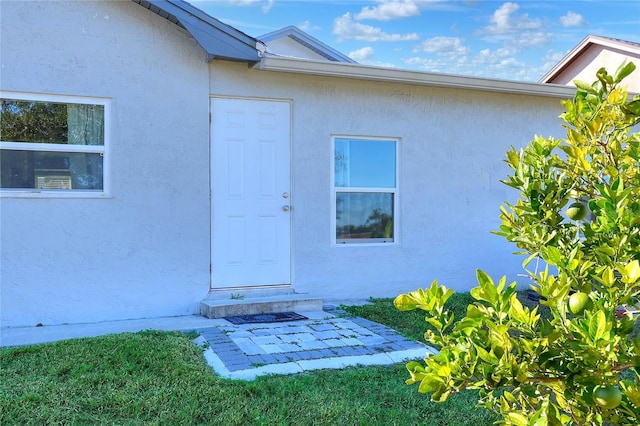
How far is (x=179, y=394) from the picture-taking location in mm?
3398

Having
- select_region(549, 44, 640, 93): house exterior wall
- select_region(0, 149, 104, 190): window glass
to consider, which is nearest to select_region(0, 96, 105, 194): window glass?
select_region(0, 149, 104, 190): window glass

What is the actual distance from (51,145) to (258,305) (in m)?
2.76

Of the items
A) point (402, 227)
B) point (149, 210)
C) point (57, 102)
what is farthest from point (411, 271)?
point (57, 102)

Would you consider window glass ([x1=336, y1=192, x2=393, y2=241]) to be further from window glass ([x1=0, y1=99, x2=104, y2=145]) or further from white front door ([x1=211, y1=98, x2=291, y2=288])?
window glass ([x1=0, y1=99, x2=104, y2=145])

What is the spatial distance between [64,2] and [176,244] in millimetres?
2798

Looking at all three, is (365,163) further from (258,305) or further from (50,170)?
(50,170)

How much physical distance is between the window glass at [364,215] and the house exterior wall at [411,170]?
16cm

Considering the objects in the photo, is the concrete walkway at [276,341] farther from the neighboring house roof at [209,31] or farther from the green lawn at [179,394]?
the neighboring house roof at [209,31]

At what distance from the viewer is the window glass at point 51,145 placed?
527 centimetres

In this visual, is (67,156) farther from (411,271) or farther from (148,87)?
(411,271)

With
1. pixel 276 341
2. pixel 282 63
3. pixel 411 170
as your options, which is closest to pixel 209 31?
pixel 282 63

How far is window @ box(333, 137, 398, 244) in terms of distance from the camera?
685 cm

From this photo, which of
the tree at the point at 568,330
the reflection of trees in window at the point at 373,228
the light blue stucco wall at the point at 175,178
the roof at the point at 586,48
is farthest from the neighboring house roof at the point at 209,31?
the roof at the point at 586,48

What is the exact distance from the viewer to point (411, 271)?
23.5ft
